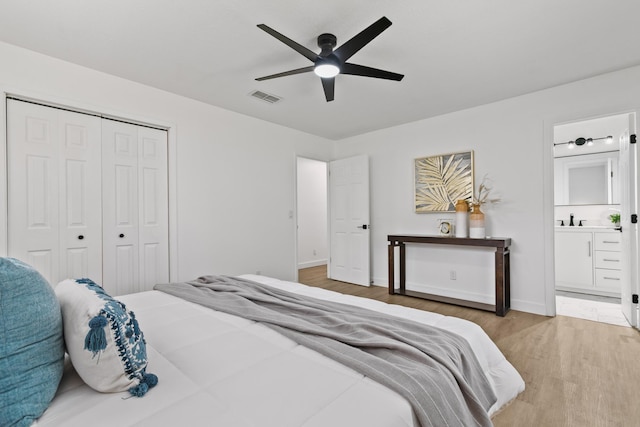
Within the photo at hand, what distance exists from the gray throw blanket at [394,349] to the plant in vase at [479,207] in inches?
99.2

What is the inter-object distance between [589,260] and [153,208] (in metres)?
5.66

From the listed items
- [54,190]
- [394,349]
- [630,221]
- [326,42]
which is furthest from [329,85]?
[630,221]

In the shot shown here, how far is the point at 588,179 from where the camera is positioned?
4703mm

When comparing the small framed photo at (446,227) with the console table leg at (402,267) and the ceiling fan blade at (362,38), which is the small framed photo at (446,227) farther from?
the ceiling fan blade at (362,38)

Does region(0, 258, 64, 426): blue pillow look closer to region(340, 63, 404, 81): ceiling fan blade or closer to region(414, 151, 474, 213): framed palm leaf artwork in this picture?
region(340, 63, 404, 81): ceiling fan blade

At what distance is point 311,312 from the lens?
1.59 meters

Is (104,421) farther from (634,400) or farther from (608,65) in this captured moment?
(608,65)

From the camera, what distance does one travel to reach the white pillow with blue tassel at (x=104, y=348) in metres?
0.92

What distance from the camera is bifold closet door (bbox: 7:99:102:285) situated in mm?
2465

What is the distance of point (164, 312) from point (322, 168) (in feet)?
18.2

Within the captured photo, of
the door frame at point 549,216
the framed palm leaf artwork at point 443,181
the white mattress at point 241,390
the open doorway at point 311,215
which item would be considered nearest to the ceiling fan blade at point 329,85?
the white mattress at point 241,390

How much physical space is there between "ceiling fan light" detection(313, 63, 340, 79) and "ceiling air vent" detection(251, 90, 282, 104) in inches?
47.3

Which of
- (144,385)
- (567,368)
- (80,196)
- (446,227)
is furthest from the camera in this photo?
(446,227)

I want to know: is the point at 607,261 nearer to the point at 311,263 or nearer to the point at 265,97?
the point at 311,263
